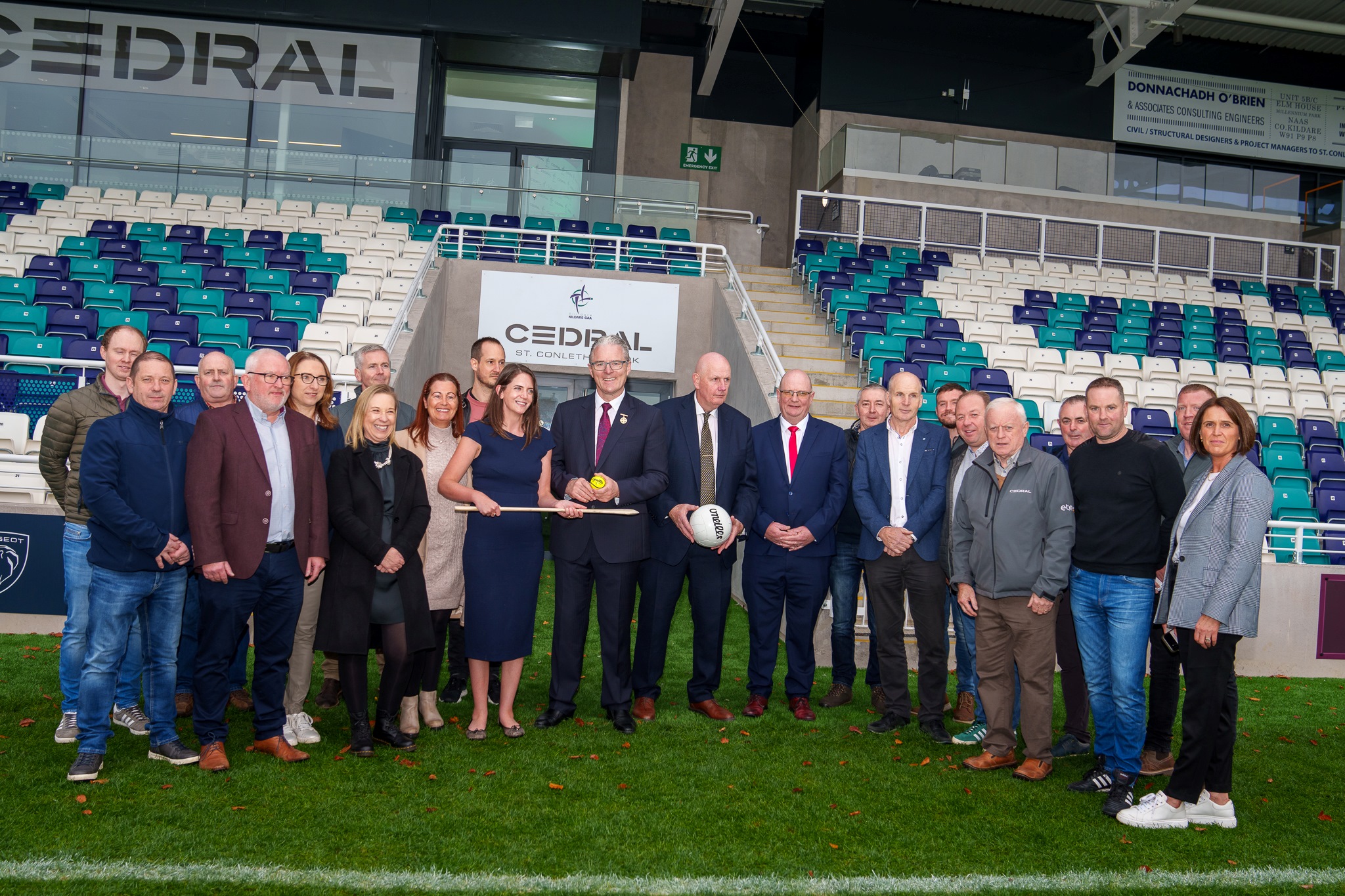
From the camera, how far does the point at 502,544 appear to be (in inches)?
191

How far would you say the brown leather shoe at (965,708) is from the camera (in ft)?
18.5

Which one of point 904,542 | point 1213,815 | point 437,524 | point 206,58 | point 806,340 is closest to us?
point 1213,815

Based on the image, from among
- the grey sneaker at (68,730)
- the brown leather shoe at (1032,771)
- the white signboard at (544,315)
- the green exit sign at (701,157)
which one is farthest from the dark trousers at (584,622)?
the green exit sign at (701,157)

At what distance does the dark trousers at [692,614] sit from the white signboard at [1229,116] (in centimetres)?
1908

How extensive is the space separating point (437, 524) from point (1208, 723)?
3764 mm

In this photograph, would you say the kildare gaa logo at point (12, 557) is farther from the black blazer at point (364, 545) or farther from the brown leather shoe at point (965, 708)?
the brown leather shoe at point (965, 708)

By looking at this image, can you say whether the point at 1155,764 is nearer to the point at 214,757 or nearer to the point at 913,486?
the point at 913,486

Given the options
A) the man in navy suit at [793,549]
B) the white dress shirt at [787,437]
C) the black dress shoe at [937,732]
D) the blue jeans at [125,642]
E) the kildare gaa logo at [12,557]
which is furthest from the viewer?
the kildare gaa logo at [12,557]

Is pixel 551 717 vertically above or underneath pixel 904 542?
underneath

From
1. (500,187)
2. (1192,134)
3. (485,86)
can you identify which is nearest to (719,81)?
(485,86)

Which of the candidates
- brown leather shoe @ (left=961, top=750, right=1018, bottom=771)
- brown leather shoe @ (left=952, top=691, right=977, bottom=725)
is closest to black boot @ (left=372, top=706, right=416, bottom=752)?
brown leather shoe @ (left=961, top=750, right=1018, bottom=771)

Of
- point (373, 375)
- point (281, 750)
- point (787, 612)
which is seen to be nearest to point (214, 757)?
point (281, 750)

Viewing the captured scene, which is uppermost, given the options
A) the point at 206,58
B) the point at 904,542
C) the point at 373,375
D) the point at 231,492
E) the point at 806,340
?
the point at 206,58

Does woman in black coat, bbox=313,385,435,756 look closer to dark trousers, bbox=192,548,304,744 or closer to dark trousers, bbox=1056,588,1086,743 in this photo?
dark trousers, bbox=192,548,304,744
